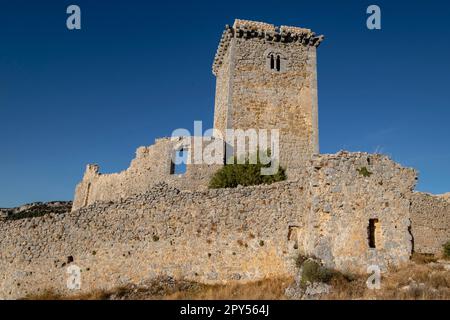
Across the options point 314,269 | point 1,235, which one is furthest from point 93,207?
point 314,269

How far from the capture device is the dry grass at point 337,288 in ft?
33.3

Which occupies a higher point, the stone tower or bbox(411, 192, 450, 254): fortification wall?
the stone tower

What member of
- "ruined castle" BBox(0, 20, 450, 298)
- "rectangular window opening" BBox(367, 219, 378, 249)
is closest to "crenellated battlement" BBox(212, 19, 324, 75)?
"ruined castle" BBox(0, 20, 450, 298)

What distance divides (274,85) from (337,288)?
15135 mm

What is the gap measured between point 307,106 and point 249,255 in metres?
12.7

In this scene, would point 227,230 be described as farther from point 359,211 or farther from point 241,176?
point 241,176

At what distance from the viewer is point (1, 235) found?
1858 centimetres

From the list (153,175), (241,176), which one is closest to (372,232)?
(241,176)

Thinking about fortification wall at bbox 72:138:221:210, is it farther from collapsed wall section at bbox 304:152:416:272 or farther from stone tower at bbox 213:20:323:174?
collapsed wall section at bbox 304:152:416:272

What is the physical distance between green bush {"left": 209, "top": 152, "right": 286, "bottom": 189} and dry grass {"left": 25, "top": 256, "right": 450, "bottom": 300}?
22.2 feet

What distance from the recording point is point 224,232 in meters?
14.3

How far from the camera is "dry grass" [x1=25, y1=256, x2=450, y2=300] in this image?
33.3 ft

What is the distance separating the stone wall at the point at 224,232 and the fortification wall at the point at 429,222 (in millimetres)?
10675

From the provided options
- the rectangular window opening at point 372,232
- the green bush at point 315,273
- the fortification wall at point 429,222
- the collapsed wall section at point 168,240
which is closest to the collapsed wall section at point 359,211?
the rectangular window opening at point 372,232
